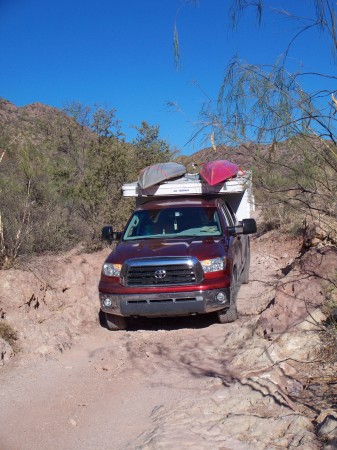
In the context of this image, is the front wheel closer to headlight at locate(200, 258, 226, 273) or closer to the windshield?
the windshield

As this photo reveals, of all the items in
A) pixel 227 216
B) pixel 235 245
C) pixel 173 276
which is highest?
pixel 227 216

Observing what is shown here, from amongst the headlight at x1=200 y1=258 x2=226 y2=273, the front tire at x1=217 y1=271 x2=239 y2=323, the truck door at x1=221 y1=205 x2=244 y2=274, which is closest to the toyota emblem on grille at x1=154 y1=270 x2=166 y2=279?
the headlight at x1=200 y1=258 x2=226 y2=273

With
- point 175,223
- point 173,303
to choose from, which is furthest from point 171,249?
point 175,223

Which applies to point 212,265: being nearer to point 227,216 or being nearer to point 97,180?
point 227,216

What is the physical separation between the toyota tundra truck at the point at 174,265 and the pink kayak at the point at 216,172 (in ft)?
0.70

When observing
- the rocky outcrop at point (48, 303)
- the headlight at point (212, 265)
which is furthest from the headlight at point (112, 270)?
the headlight at point (212, 265)

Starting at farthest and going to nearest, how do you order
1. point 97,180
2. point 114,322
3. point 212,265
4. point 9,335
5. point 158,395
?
1. point 97,180
2. point 114,322
3. point 212,265
4. point 9,335
5. point 158,395

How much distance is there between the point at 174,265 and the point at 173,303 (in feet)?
1.71

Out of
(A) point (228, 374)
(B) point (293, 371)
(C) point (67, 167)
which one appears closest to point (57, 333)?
(A) point (228, 374)

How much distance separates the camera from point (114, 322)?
763cm

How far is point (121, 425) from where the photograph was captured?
4.53 meters

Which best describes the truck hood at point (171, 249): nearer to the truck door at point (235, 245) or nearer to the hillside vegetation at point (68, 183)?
the truck door at point (235, 245)

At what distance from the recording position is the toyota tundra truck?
7043mm

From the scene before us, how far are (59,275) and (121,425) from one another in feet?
15.2
